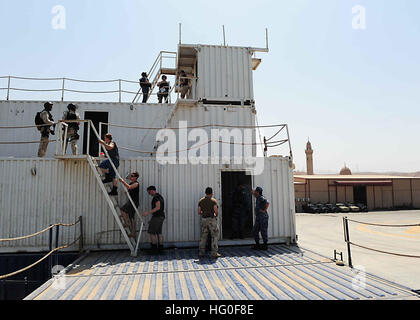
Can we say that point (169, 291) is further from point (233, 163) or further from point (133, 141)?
point (133, 141)

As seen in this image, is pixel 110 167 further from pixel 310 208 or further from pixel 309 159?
pixel 309 159

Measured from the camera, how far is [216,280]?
599cm

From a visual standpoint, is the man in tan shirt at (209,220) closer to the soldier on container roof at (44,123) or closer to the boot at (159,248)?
the boot at (159,248)

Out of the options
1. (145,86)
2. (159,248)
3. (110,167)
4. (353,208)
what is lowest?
(353,208)

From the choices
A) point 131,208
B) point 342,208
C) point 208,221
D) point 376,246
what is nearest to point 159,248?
point 131,208

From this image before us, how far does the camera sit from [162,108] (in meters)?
12.8

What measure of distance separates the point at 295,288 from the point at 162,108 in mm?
9819

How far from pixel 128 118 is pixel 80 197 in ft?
15.9

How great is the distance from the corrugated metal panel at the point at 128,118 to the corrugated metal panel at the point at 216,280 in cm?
594

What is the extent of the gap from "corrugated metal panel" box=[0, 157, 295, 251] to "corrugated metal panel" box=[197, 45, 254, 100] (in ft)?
15.8

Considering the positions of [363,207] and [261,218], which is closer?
[261,218]

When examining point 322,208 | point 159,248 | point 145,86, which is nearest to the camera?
point 159,248
